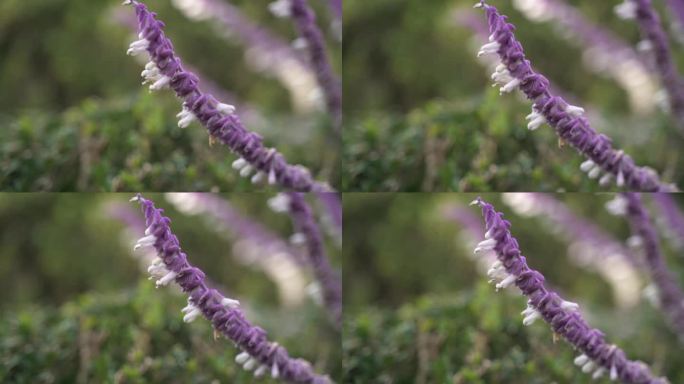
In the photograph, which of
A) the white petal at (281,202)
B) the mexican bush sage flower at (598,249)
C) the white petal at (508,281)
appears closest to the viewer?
the white petal at (508,281)

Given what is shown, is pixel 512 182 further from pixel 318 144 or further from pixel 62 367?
pixel 62 367

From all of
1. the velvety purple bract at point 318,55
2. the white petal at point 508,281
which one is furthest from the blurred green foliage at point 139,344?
the white petal at point 508,281

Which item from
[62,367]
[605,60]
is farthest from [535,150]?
[62,367]

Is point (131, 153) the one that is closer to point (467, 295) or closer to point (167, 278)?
point (167, 278)

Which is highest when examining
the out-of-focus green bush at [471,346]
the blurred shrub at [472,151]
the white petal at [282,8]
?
the white petal at [282,8]

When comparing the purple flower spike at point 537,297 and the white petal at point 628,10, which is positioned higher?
the white petal at point 628,10

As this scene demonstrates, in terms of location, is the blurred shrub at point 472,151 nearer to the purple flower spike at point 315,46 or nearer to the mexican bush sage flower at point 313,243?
the purple flower spike at point 315,46

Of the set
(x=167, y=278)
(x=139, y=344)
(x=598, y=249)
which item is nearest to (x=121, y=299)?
(x=139, y=344)

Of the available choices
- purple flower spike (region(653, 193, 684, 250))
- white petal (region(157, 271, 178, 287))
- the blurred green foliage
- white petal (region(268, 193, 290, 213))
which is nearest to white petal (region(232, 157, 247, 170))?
white petal (region(268, 193, 290, 213))
